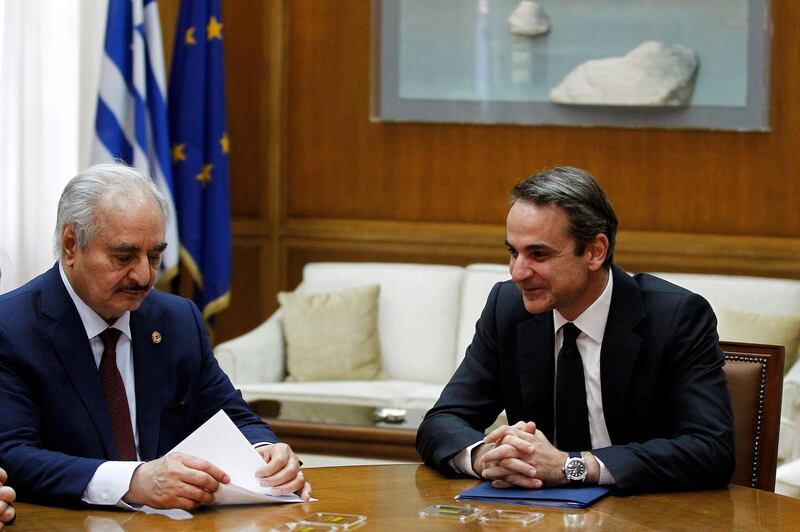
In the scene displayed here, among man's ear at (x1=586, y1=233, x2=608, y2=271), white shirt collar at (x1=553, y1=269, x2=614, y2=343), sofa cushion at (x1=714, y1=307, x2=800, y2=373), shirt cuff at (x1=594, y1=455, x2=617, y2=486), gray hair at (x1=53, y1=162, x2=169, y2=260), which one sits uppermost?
gray hair at (x1=53, y1=162, x2=169, y2=260)

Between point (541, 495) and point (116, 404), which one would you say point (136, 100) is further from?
point (541, 495)

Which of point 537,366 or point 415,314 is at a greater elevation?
point 537,366

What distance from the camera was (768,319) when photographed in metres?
5.18

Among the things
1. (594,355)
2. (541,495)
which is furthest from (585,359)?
(541,495)

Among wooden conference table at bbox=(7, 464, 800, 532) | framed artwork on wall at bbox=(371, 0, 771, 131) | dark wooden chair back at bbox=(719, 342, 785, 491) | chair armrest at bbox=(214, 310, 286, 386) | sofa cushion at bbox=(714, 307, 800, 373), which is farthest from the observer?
framed artwork on wall at bbox=(371, 0, 771, 131)

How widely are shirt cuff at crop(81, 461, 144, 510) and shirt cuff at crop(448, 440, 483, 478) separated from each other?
70 cm

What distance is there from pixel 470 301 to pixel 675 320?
3.13 metres

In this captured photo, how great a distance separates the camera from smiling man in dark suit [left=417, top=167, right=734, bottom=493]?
2.66 meters

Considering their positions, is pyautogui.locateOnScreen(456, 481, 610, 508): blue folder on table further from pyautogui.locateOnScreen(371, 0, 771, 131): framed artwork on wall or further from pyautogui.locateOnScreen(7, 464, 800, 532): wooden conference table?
pyautogui.locateOnScreen(371, 0, 771, 131): framed artwork on wall

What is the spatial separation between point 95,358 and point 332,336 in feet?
10.5

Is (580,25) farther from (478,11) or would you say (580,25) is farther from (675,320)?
(675,320)

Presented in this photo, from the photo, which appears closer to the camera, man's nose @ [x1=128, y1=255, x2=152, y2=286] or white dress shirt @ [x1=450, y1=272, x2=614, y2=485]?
man's nose @ [x1=128, y1=255, x2=152, y2=286]

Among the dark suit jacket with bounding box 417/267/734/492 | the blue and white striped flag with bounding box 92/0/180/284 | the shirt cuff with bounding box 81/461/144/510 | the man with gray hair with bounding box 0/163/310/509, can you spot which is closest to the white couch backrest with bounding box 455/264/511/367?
the blue and white striped flag with bounding box 92/0/180/284

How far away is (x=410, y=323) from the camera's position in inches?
235
